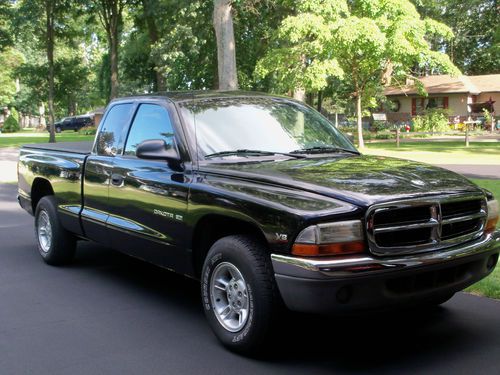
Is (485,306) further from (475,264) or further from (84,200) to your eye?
(84,200)

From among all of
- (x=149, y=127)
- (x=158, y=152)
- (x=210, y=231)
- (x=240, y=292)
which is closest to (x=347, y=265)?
(x=240, y=292)

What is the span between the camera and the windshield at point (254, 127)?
5035mm

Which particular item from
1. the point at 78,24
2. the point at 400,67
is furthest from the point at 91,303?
the point at 78,24

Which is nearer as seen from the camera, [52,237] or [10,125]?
[52,237]

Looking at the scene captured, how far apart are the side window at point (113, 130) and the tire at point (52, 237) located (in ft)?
3.83

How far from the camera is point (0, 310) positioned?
539cm

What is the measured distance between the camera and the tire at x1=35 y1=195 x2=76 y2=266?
269 inches

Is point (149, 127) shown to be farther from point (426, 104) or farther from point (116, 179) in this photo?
point (426, 104)

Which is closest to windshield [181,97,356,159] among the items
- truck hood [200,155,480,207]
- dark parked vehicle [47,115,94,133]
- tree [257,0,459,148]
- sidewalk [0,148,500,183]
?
truck hood [200,155,480,207]

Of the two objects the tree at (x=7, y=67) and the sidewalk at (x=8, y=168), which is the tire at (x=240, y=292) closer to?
the sidewalk at (x=8, y=168)

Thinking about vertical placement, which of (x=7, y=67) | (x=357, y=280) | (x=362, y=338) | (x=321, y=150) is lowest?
(x=362, y=338)

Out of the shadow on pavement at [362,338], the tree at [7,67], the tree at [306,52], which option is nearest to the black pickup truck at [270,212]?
the shadow on pavement at [362,338]

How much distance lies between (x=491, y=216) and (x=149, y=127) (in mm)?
3052

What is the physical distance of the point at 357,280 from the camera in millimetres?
3643
